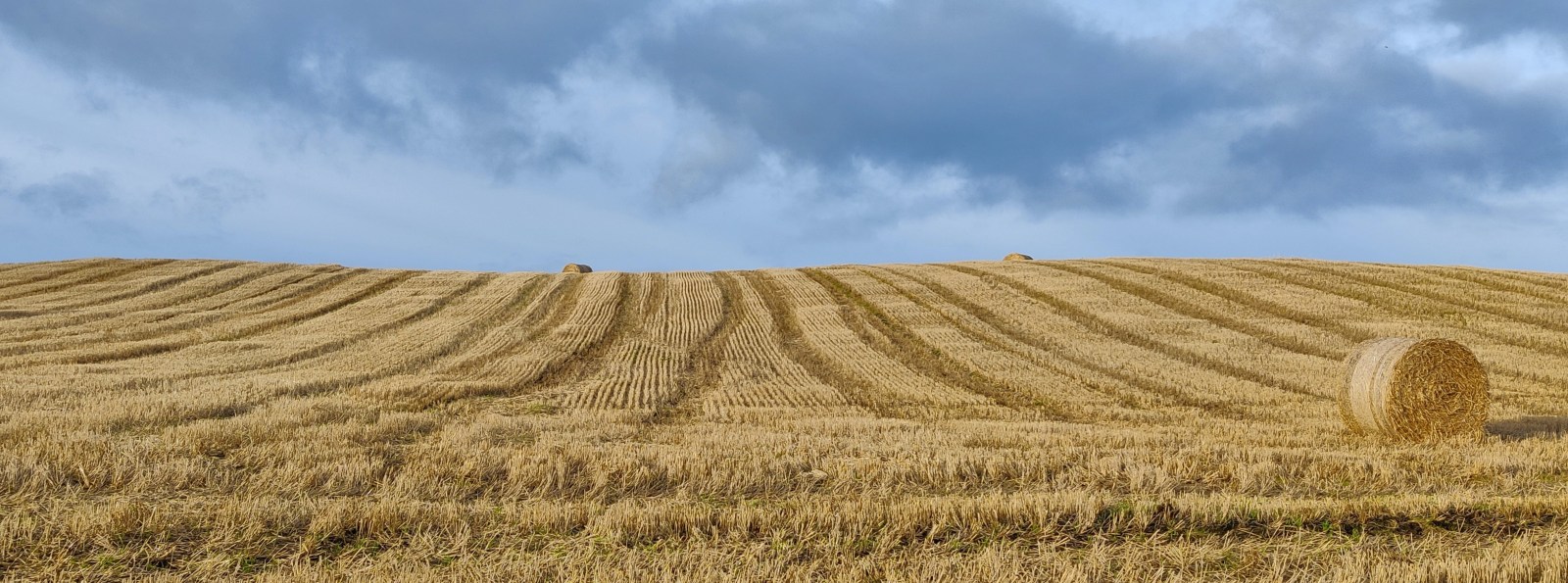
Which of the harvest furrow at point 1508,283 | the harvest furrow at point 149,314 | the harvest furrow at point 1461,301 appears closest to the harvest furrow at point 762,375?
the harvest furrow at point 149,314

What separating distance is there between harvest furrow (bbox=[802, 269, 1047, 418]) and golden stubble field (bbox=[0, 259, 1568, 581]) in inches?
5.9

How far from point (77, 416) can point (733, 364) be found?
12.0 m

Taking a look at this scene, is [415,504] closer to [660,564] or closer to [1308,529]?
[660,564]

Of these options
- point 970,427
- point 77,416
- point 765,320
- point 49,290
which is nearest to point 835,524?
point 970,427

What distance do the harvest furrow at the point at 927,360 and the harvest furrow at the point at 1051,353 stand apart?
1.50m

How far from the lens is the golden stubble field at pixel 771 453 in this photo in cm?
→ 625

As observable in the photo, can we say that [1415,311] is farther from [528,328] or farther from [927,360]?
[528,328]

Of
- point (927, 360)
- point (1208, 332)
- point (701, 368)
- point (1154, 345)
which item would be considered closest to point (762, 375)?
point (701, 368)

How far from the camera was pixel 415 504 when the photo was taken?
705 cm

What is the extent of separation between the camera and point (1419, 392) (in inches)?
467

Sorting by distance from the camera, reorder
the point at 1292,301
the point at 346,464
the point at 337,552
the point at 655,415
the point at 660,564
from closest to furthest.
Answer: the point at 660,564 < the point at 337,552 < the point at 346,464 < the point at 655,415 < the point at 1292,301

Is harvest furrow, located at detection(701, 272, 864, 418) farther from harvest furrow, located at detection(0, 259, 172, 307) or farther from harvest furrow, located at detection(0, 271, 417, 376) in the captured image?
harvest furrow, located at detection(0, 259, 172, 307)

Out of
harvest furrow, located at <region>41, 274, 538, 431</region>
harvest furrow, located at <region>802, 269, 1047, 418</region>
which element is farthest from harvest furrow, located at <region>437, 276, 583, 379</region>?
harvest furrow, located at <region>802, 269, 1047, 418</region>

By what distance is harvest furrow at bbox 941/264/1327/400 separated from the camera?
1706cm
